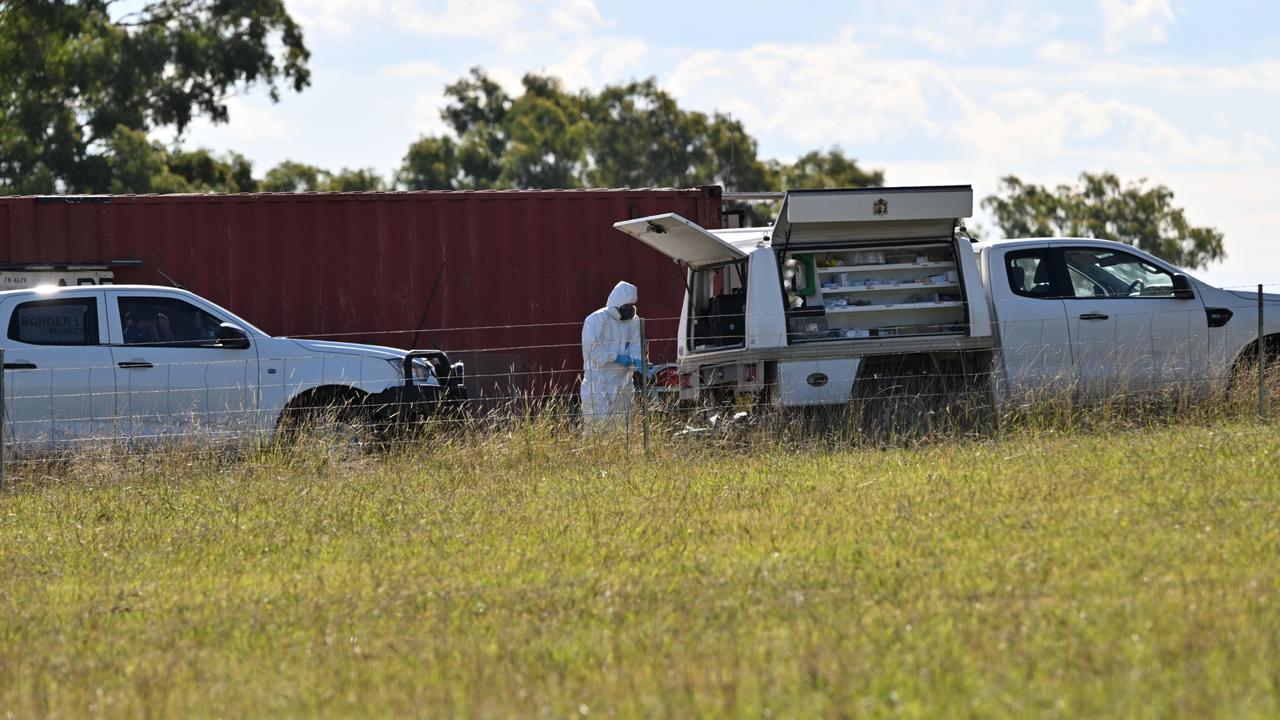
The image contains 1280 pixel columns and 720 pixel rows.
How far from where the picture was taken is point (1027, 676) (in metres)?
5.14

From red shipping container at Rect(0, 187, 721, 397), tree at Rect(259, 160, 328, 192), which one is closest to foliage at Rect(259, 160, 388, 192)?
tree at Rect(259, 160, 328, 192)

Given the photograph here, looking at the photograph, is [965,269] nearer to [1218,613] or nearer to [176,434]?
[176,434]

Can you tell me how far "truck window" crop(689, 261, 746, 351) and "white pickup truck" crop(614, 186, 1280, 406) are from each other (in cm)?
3

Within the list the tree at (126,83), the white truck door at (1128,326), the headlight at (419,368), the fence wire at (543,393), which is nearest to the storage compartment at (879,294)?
the fence wire at (543,393)

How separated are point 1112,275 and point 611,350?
4264 mm

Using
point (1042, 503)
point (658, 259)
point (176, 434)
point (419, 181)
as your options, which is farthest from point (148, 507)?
point (419, 181)

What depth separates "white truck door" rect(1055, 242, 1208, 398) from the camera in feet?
41.8

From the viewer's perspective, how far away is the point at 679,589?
22.6 feet

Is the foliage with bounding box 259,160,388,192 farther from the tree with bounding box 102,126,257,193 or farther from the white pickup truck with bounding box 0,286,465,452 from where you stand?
the white pickup truck with bounding box 0,286,465,452

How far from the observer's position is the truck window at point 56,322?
496 inches

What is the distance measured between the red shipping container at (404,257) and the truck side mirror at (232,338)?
3.47 meters

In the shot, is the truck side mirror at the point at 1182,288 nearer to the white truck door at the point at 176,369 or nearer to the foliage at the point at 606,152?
the white truck door at the point at 176,369

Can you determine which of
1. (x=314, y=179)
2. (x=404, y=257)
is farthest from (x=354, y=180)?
(x=404, y=257)

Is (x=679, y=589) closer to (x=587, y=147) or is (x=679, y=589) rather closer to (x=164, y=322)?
(x=164, y=322)
